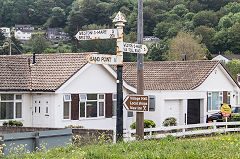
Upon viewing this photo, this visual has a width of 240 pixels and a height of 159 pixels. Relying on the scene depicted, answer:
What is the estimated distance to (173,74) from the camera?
118 ft

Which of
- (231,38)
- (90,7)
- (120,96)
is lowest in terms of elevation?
(120,96)

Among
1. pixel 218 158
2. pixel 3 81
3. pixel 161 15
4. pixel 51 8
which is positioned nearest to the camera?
pixel 218 158

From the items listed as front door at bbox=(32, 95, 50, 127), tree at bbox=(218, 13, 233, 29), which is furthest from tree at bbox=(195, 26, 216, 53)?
front door at bbox=(32, 95, 50, 127)

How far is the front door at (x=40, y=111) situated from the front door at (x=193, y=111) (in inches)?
427

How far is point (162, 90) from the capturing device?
106 feet

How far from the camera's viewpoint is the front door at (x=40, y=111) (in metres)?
28.4

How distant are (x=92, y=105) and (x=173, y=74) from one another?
8.27 m

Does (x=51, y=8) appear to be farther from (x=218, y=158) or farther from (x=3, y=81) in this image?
(x=218, y=158)

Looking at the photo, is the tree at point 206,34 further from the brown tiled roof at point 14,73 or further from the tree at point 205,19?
the brown tiled roof at point 14,73

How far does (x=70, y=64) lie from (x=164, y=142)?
1583cm

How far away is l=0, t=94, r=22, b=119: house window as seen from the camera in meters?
27.5

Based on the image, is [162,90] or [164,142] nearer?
[164,142]

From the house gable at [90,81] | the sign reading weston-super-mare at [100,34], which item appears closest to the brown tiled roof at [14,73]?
the house gable at [90,81]

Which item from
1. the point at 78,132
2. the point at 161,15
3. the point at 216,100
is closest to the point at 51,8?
the point at 161,15
